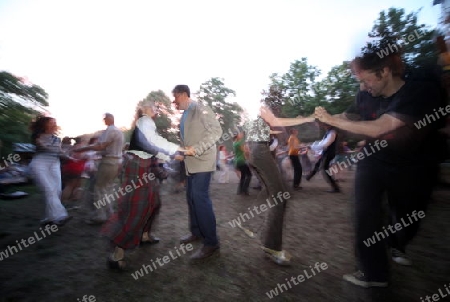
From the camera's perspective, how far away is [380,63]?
2.20 meters

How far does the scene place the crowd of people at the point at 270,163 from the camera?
2.15m

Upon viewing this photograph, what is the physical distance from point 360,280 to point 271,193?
1160 mm

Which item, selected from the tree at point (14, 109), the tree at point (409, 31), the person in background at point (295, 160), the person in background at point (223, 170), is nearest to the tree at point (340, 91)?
the tree at point (409, 31)

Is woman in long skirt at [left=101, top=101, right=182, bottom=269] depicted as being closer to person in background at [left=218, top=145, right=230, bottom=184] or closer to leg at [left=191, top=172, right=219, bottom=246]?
leg at [left=191, top=172, right=219, bottom=246]

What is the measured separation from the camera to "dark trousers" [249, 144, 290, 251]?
2.99 m

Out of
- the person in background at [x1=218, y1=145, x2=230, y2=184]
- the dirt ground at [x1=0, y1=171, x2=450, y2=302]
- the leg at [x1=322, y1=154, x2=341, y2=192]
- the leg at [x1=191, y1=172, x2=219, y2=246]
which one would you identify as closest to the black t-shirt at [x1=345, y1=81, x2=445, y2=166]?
the dirt ground at [x1=0, y1=171, x2=450, y2=302]

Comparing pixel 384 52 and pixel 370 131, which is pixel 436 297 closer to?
pixel 370 131

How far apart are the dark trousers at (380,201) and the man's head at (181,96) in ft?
6.94

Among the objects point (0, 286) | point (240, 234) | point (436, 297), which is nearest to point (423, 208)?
point (436, 297)

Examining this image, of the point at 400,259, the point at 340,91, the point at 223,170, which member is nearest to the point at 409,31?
the point at 340,91

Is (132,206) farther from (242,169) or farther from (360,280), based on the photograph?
(242,169)

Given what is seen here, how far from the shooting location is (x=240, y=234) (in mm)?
4113

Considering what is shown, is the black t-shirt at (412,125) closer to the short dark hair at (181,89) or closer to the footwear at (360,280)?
the footwear at (360,280)

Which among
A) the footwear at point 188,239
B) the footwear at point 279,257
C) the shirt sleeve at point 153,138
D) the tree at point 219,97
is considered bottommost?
the footwear at point 279,257
